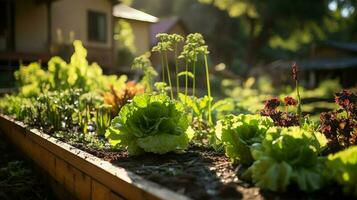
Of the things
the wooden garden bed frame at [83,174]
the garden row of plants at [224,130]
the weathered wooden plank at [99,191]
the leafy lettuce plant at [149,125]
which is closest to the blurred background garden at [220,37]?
the garden row of plants at [224,130]

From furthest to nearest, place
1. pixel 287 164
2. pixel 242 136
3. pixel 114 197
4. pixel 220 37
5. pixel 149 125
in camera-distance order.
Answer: pixel 220 37 < pixel 149 125 < pixel 242 136 < pixel 114 197 < pixel 287 164

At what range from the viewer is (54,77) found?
6.20m

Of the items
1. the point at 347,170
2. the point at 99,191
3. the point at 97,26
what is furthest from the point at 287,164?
the point at 97,26

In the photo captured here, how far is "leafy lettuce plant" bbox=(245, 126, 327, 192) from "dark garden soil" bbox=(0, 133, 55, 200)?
2.04 metres

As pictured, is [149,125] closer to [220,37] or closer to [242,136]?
[242,136]

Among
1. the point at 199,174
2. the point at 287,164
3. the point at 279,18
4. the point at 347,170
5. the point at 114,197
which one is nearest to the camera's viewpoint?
the point at 347,170

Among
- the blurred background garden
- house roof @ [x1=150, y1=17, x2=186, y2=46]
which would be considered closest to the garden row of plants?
the blurred background garden

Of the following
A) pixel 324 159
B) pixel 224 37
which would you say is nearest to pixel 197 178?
pixel 324 159

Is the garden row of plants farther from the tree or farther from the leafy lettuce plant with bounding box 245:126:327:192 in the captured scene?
the tree

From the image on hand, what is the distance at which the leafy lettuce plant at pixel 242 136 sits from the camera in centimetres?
266

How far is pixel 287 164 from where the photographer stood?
2.11 meters

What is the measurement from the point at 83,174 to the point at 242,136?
3.55 feet

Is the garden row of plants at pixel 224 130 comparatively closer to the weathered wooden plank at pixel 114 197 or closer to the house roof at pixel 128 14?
the weathered wooden plank at pixel 114 197

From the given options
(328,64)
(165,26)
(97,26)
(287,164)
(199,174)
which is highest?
(165,26)
